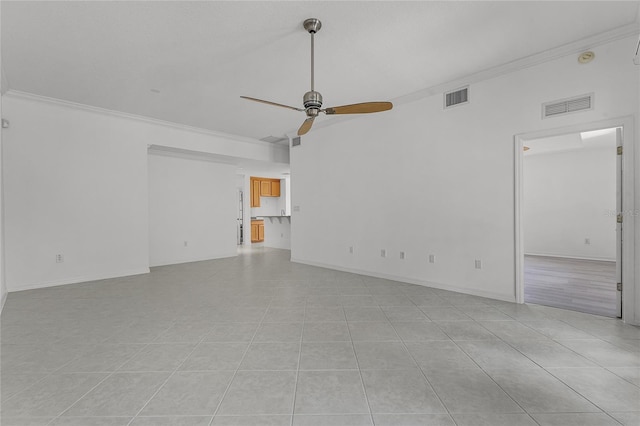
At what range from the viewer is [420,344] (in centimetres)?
247

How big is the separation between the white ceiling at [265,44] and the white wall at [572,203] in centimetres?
438

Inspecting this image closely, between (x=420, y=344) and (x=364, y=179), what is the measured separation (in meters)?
3.33

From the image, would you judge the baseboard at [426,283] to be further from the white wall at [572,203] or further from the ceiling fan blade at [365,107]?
the white wall at [572,203]

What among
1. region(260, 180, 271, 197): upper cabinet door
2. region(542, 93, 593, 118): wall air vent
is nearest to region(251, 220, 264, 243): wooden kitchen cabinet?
region(260, 180, 271, 197): upper cabinet door

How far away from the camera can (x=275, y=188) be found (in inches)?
438

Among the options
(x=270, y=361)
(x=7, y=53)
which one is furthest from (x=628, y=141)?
(x=7, y=53)

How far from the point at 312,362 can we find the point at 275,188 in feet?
30.6

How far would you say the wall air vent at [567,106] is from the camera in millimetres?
3119

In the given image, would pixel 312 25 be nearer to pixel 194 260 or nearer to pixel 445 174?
pixel 445 174

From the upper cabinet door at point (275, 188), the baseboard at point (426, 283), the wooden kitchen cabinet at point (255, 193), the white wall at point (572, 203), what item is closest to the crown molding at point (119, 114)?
the wooden kitchen cabinet at point (255, 193)

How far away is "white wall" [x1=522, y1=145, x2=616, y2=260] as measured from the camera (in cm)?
652

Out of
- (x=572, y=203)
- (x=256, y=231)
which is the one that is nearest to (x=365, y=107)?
(x=572, y=203)

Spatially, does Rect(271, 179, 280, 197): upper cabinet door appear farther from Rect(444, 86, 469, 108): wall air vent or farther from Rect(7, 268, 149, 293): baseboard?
Rect(444, 86, 469, 108): wall air vent

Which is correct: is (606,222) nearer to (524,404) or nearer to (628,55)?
(628,55)
